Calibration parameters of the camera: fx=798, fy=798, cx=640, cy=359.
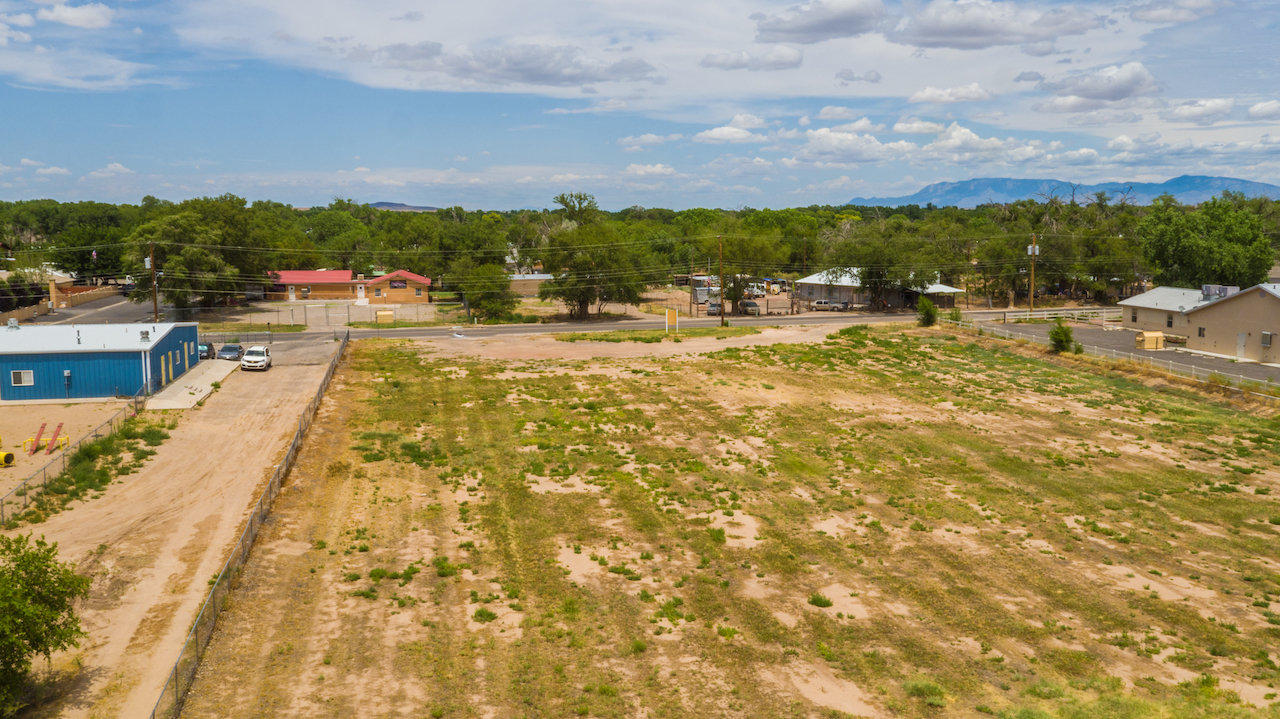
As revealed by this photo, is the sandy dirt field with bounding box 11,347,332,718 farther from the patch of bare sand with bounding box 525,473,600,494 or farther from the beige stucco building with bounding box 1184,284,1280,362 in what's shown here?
the beige stucco building with bounding box 1184,284,1280,362

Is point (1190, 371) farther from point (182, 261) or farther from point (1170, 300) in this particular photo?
point (182, 261)

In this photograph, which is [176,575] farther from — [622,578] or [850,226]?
[850,226]

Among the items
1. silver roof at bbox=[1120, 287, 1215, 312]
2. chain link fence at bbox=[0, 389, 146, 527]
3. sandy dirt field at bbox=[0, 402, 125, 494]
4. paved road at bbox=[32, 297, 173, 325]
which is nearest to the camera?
chain link fence at bbox=[0, 389, 146, 527]

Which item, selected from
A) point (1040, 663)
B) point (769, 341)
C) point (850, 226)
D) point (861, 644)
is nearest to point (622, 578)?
point (861, 644)

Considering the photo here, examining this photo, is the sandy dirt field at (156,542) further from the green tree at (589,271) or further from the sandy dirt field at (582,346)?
the green tree at (589,271)

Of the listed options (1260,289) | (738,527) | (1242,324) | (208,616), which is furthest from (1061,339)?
(208,616)

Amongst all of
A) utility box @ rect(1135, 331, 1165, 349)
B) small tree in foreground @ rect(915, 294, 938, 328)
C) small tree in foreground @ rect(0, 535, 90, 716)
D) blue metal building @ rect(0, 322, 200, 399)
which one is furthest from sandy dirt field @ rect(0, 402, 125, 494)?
utility box @ rect(1135, 331, 1165, 349)
